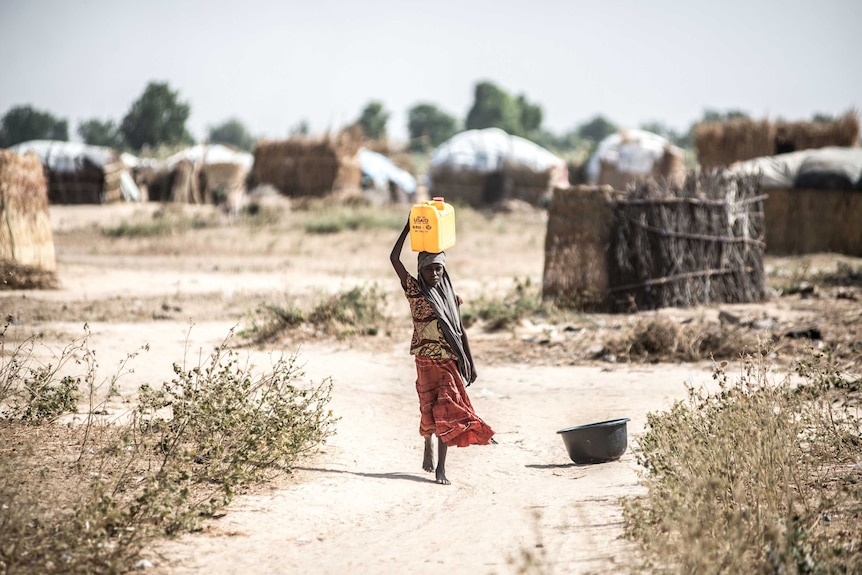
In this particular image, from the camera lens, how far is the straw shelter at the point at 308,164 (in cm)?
2306

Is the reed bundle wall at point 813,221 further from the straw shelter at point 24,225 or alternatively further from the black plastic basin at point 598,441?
the black plastic basin at point 598,441

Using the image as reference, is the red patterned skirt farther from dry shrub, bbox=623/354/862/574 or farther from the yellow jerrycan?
dry shrub, bbox=623/354/862/574

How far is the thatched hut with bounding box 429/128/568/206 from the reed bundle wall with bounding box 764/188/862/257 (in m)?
10.7

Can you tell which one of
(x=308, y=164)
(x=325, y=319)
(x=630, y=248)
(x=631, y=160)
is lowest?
(x=325, y=319)

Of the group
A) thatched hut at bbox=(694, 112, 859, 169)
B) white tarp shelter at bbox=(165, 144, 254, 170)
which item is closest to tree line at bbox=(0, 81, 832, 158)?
white tarp shelter at bbox=(165, 144, 254, 170)

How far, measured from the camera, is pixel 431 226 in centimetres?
466

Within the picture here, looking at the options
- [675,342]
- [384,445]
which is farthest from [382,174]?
[384,445]

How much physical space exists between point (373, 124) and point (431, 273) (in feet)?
179

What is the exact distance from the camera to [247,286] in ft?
38.7

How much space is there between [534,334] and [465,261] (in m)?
6.39

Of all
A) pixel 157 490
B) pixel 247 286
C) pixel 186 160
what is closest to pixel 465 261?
pixel 247 286

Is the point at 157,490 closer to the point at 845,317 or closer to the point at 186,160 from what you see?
the point at 845,317

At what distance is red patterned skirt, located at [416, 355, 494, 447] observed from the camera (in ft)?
15.6

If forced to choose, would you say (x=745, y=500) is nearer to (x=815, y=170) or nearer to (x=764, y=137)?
(x=815, y=170)
